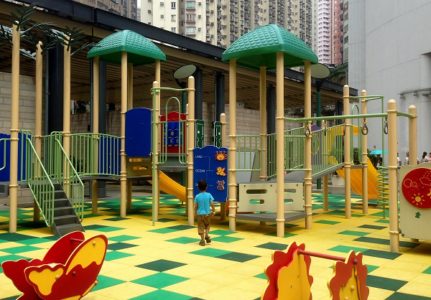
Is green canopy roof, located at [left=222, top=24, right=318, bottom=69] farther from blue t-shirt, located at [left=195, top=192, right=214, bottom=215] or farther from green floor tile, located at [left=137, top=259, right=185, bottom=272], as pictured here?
green floor tile, located at [left=137, top=259, right=185, bottom=272]

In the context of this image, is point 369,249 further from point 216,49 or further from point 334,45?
point 334,45

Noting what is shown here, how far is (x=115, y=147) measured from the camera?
1371 cm

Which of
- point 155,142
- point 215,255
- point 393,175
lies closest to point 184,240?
point 215,255

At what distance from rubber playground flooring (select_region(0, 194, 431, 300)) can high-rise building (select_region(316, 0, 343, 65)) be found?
139 meters

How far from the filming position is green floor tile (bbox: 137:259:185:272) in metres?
7.25

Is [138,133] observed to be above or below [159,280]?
above

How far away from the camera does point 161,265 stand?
24.5 feet

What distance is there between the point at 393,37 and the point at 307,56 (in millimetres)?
25967

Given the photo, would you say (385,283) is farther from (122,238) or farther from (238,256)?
(122,238)

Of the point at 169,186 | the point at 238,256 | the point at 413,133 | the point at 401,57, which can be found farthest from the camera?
the point at 401,57

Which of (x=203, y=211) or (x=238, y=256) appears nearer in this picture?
(x=238, y=256)

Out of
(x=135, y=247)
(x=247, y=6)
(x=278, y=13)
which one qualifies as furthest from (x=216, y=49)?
(x=278, y=13)

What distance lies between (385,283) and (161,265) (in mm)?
3402

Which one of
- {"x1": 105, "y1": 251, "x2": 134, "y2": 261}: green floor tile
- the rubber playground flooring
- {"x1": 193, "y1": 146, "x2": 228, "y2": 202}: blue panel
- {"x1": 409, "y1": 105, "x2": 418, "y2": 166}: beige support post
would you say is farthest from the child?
{"x1": 409, "y1": 105, "x2": 418, "y2": 166}: beige support post
